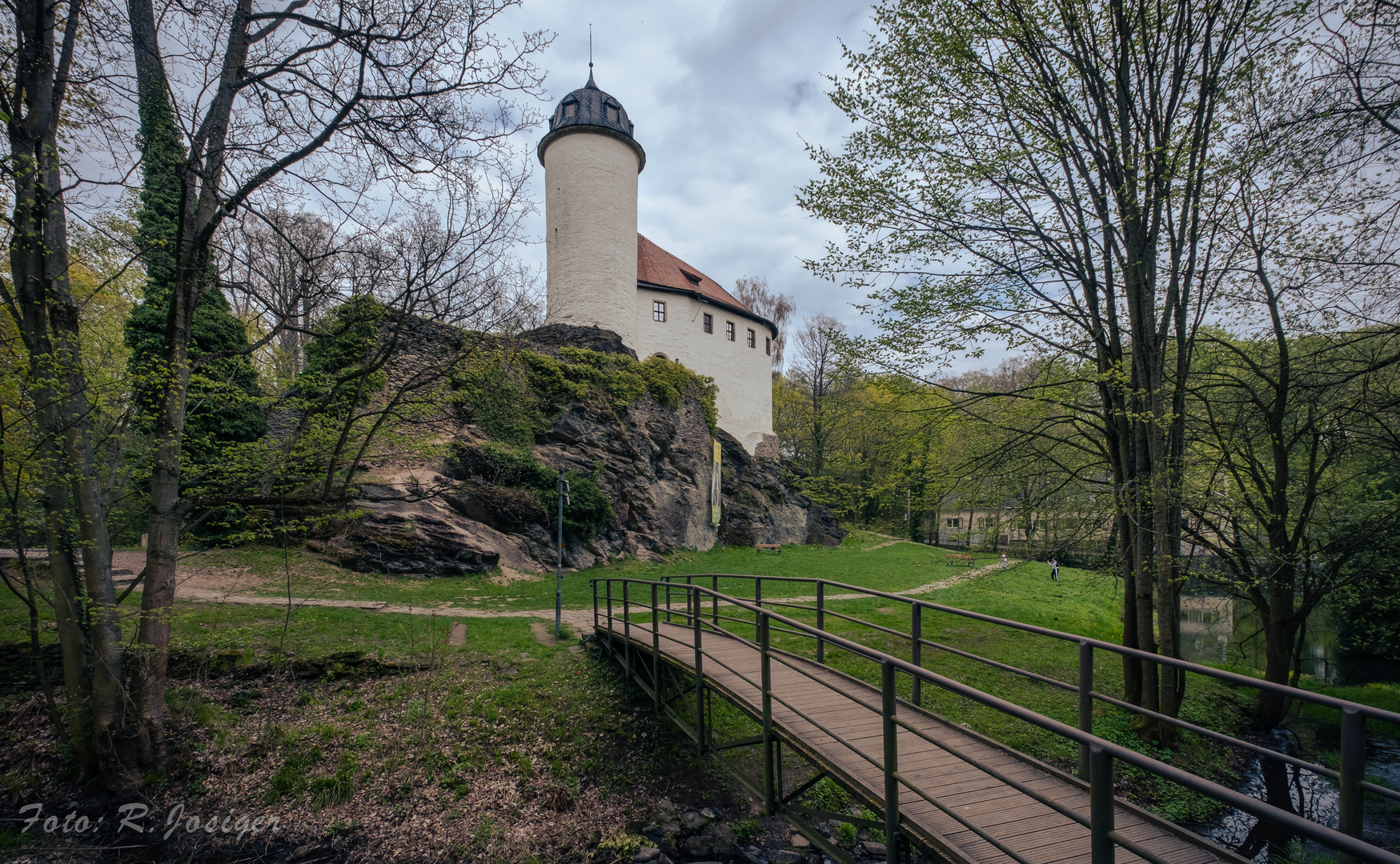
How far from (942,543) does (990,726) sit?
105ft

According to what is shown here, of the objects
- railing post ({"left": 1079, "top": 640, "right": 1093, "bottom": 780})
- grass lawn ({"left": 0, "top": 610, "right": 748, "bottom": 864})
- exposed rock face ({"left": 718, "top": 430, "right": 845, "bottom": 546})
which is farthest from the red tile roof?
railing post ({"left": 1079, "top": 640, "right": 1093, "bottom": 780})

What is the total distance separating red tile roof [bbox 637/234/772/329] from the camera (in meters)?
28.2

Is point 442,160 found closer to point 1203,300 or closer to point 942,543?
point 1203,300

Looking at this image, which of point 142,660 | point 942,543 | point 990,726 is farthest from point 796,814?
point 942,543

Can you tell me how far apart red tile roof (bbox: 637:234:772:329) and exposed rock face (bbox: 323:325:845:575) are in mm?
6180

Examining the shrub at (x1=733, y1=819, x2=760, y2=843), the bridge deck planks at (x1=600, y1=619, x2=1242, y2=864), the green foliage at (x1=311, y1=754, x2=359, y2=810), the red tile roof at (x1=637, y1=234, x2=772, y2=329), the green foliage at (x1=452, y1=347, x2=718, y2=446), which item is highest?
the red tile roof at (x1=637, y1=234, x2=772, y2=329)

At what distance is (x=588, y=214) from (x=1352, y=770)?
25140mm

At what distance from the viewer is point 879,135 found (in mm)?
7699

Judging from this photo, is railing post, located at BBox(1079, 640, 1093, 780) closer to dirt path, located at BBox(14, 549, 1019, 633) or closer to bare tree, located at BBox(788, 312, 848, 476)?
dirt path, located at BBox(14, 549, 1019, 633)

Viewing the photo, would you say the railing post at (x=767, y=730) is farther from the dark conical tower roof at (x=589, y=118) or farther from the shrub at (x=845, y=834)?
the dark conical tower roof at (x=589, y=118)

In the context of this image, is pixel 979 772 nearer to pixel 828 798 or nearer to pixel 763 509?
pixel 828 798

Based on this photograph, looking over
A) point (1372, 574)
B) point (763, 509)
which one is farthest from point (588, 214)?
point (1372, 574)

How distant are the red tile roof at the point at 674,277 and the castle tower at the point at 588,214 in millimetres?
2937

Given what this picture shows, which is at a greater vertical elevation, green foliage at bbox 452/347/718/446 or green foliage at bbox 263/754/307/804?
green foliage at bbox 452/347/718/446
